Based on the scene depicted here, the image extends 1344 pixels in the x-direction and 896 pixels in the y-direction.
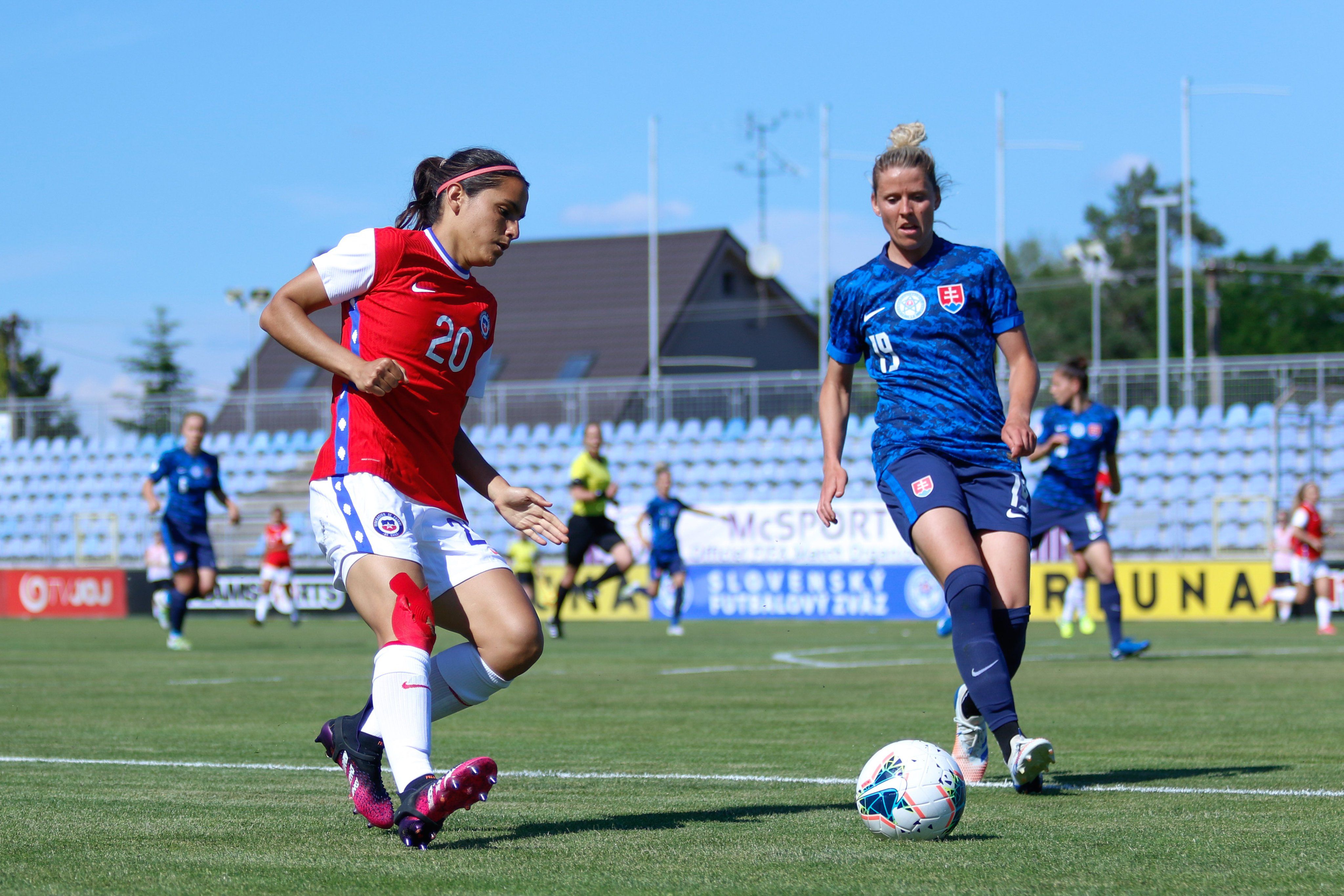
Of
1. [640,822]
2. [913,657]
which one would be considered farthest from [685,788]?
[913,657]

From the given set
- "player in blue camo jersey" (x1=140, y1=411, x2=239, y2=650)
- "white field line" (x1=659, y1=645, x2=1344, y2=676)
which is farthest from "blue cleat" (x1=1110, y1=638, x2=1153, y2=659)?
"player in blue camo jersey" (x1=140, y1=411, x2=239, y2=650)

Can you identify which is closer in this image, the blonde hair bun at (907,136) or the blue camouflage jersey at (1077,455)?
the blonde hair bun at (907,136)

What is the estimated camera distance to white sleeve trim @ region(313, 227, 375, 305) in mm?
4637

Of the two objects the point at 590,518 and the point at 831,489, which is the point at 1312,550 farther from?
the point at 831,489

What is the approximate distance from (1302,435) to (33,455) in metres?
25.9

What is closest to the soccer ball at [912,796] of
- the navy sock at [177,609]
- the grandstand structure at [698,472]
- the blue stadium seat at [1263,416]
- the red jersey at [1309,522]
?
the navy sock at [177,609]

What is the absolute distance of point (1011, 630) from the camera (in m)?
5.74

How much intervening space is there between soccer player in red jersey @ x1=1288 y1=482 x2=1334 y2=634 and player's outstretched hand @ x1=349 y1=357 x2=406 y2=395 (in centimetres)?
1636

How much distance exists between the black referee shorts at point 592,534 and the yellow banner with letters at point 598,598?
25.8ft

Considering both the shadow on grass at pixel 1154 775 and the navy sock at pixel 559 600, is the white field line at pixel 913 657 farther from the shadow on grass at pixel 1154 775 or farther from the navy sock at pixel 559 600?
the shadow on grass at pixel 1154 775

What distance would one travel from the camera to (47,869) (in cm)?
398

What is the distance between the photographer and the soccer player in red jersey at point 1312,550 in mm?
18922

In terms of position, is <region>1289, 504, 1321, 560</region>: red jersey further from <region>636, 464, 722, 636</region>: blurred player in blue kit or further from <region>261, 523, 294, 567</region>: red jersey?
<region>261, 523, 294, 567</region>: red jersey

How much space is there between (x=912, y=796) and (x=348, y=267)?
212cm
